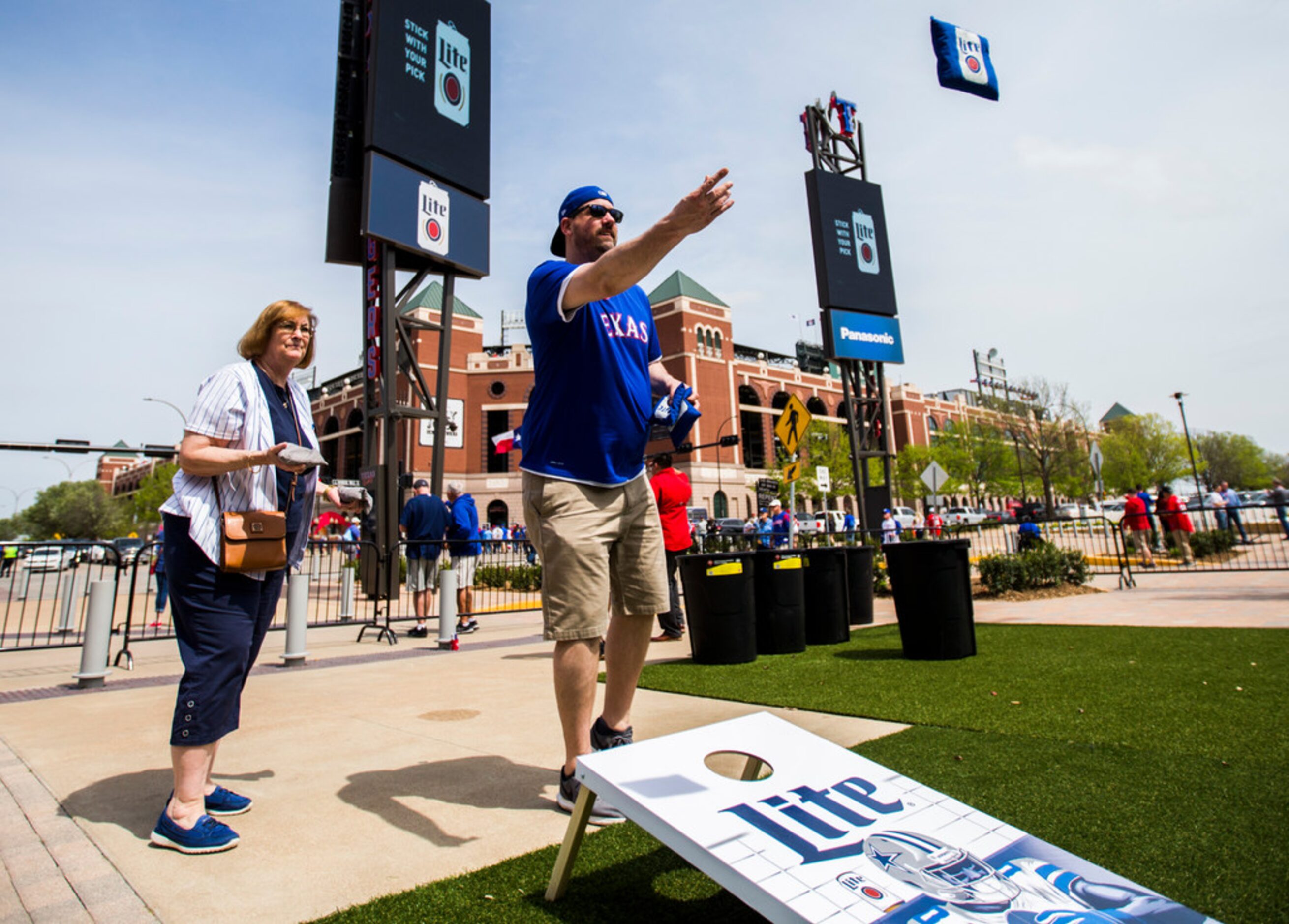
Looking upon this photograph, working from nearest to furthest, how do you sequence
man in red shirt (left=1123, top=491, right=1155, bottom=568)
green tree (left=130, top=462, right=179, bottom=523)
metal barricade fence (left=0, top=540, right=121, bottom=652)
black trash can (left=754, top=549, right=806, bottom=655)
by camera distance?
black trash can (left=754, top=549, right=806, bottom=655) < metal barricade fence (left=0, top=540, right=121, bottom=652) < man in red shirt (left=1123, top=491, right=1155, bottom=568) < green tree (left=130, top=462, right=179, bottom=523)

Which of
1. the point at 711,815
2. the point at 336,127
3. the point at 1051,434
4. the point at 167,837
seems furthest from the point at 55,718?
the point at 1051,434

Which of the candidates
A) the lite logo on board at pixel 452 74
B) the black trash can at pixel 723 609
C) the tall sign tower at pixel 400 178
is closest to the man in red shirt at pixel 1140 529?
the black trash can at pixel 723 609

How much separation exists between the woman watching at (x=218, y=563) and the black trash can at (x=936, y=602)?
450 centimetres

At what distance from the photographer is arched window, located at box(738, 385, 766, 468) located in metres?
58.2

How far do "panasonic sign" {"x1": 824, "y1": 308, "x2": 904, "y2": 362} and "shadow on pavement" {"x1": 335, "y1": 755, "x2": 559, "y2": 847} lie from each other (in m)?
20.5

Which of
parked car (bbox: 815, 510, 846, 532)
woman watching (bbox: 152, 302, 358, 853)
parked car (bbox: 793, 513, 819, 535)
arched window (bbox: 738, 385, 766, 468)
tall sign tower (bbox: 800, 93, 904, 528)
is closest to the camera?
woman watching (bbox: 152, 302, 358, 853)

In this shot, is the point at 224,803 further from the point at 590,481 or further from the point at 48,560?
the point at 48,560

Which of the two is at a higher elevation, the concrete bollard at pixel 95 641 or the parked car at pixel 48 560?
the parked car at pixel 48 560

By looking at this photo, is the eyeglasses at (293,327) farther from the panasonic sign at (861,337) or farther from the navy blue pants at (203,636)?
the panasonic sign at (861,337)

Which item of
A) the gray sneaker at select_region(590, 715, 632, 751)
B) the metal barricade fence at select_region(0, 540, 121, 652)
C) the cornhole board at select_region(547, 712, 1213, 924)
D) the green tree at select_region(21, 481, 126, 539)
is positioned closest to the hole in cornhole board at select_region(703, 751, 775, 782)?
the gray sneaker at select_region(590, 715, 632, 751)

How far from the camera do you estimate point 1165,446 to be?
67.5 m

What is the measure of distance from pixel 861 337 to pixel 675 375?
31133 millimetres

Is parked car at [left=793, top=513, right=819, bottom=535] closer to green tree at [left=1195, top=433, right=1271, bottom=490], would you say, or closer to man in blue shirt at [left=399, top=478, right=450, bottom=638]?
man in blue shirt at [left=399, top=478, right=450, bottom=638]

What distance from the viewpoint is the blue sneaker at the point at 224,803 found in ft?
8.38
